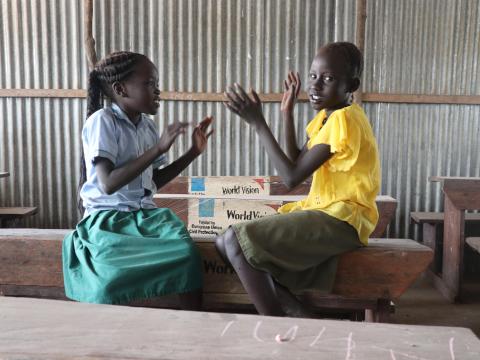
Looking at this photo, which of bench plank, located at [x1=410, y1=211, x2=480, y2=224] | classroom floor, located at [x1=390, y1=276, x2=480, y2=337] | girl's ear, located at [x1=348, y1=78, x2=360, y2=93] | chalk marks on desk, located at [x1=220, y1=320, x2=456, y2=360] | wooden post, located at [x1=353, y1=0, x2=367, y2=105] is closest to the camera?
chalk marks on desk, located at [x1=220, y1=320, x2=456, y2=360]

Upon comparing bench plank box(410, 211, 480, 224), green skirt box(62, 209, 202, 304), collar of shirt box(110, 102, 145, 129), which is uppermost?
collar of shirt box(110, 102, 145, 129)

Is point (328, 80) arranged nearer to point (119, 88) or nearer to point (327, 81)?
point (327, 81)

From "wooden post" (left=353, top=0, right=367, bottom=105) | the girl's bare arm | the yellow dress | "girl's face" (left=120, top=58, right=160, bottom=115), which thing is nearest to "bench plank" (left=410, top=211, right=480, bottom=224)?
"wooden post" (left=353, top=0, right=367, bottom=105)

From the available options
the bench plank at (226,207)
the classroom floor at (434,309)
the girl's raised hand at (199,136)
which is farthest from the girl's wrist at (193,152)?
the classroom floor at (434,309)

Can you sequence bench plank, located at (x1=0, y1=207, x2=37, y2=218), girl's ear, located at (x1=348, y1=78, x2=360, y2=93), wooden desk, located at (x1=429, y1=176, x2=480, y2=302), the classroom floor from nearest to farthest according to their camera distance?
girl's ear, located at (x1=348, y1=78, x2=360, y2=93), the classroom floor, wooden desk, located at (x1=429, y1=176, x2=480, y2=302), bench plank, located at (x1=0, y1=207, x2=37, y2=218)

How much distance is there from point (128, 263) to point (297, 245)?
66 centimetres

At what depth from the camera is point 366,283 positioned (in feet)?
6.59

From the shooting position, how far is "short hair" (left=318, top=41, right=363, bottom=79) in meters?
2.00

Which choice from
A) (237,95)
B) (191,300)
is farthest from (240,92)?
(191,300)

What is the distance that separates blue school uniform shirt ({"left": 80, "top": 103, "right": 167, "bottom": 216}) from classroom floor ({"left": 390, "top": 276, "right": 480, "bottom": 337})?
2.20m

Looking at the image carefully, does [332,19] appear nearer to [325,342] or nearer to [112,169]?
[112,169]

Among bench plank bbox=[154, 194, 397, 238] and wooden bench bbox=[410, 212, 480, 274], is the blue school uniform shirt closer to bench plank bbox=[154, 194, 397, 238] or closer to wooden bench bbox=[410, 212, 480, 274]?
bench plank bbox=[154, 194, 397, 238]

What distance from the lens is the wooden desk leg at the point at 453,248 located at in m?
3.88

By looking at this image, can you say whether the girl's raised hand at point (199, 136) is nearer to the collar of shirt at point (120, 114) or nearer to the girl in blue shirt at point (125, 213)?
the girl in blue shirt at point (125, 213)
